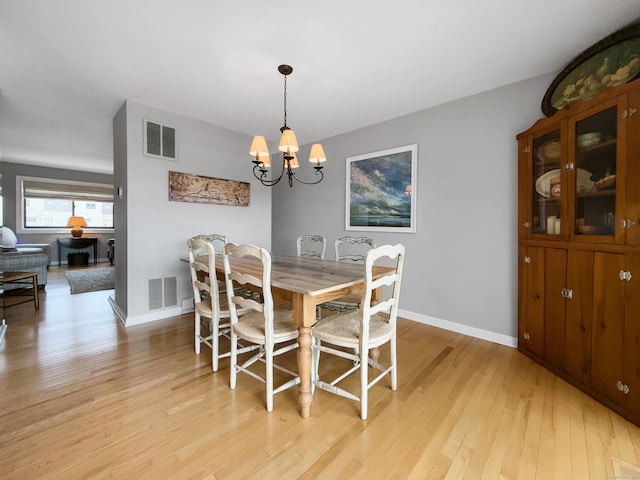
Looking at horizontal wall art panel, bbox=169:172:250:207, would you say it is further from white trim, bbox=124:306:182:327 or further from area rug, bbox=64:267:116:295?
area rug, bbox=64:267:116:295

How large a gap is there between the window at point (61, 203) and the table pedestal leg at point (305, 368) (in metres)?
8.28

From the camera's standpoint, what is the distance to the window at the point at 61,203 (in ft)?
21.1

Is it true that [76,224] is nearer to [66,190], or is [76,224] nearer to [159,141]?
[66,190]

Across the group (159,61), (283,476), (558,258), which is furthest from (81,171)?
(558,258)

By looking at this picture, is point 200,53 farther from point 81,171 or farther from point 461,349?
point 81,171

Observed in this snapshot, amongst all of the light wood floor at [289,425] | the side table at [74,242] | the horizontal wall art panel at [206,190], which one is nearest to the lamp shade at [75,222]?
the side table at [74,242]

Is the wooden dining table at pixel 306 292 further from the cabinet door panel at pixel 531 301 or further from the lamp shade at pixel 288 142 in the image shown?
the cabinet door panel at pixel 531 301

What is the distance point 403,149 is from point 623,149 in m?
1.90

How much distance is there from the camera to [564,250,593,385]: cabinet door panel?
5.74 ft

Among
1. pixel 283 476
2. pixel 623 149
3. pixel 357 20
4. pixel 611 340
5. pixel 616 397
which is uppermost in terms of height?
pixel 357 20

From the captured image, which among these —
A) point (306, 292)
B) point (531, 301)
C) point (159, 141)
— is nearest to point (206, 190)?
point (159, 141)

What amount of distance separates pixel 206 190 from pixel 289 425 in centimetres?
291

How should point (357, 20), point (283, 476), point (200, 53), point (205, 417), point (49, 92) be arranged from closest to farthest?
point (283, 476), point (205, 417), point (357, 20), point (200, 53), point (49, 92)

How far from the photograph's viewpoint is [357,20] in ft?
5.77
